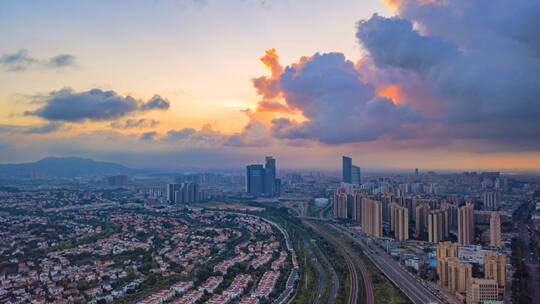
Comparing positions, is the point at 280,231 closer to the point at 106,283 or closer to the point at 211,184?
the point at 106,283

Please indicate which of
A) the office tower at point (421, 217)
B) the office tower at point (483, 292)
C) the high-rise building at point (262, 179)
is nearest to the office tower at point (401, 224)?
the office tower at point (421, 217)

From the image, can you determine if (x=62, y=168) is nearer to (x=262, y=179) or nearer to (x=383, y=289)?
(x=262, y=179)

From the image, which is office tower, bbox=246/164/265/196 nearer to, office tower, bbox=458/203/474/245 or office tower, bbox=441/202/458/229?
office tower, bbox=441/202/458/229

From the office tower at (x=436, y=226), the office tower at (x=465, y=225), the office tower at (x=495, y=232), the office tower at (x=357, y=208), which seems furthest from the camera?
the office tower at (x=357, y=208)

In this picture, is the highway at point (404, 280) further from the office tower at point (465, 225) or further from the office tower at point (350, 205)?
the office tower at point (350, 205)

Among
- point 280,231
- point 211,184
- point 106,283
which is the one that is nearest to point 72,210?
point 280,231

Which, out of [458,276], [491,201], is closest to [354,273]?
[458,276]
